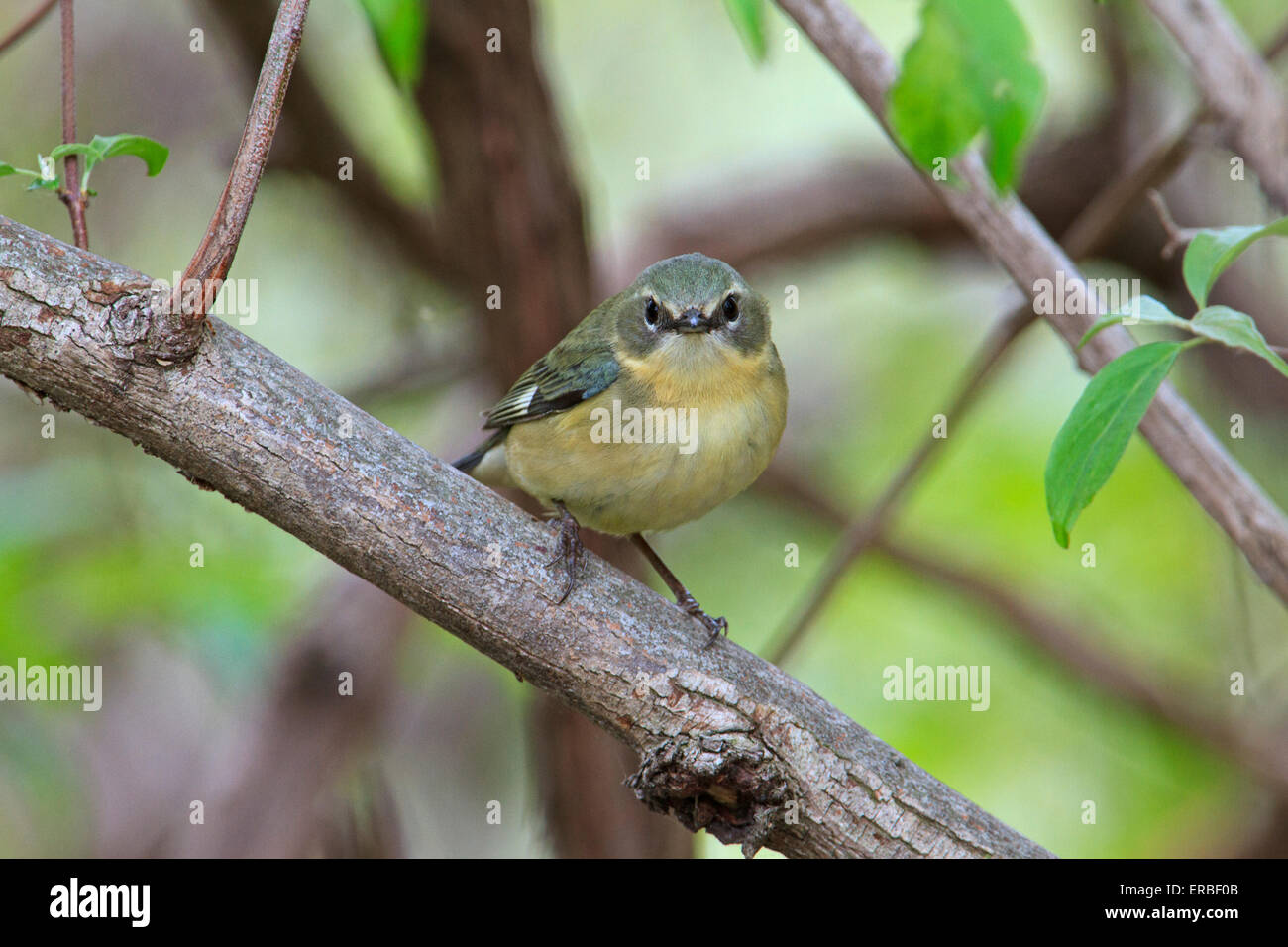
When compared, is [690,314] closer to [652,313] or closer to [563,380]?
[652,313]

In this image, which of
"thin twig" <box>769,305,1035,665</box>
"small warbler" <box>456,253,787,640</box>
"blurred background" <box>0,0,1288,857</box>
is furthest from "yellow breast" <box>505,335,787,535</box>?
"blurred background" <box>0,0,1288,857</box>

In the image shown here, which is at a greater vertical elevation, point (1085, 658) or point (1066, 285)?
point (1066, 285)

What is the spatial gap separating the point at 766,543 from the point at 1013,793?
6.14ft

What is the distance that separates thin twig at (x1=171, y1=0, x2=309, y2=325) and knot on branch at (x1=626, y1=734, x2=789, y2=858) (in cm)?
130

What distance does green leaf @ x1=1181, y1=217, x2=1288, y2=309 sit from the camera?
2.06 m

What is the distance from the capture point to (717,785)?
252cm

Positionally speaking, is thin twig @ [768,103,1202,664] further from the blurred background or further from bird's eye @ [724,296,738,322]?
bird's eye @ [724,296,738,322]

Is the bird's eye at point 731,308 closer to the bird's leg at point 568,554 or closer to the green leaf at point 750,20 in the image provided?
the green leaf at point 750,20

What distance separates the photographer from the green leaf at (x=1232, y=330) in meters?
1.92

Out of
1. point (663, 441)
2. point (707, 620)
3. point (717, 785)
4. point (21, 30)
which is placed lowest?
point (717, 785)

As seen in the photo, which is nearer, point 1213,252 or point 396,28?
point 1213,252

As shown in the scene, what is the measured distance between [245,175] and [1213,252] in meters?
1.81

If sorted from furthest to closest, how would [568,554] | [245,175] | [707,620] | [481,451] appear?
[481,451] → [707,620] → [568,554] → [245,175]

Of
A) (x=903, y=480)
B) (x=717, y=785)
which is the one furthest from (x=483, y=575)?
(x=903, y=480)
